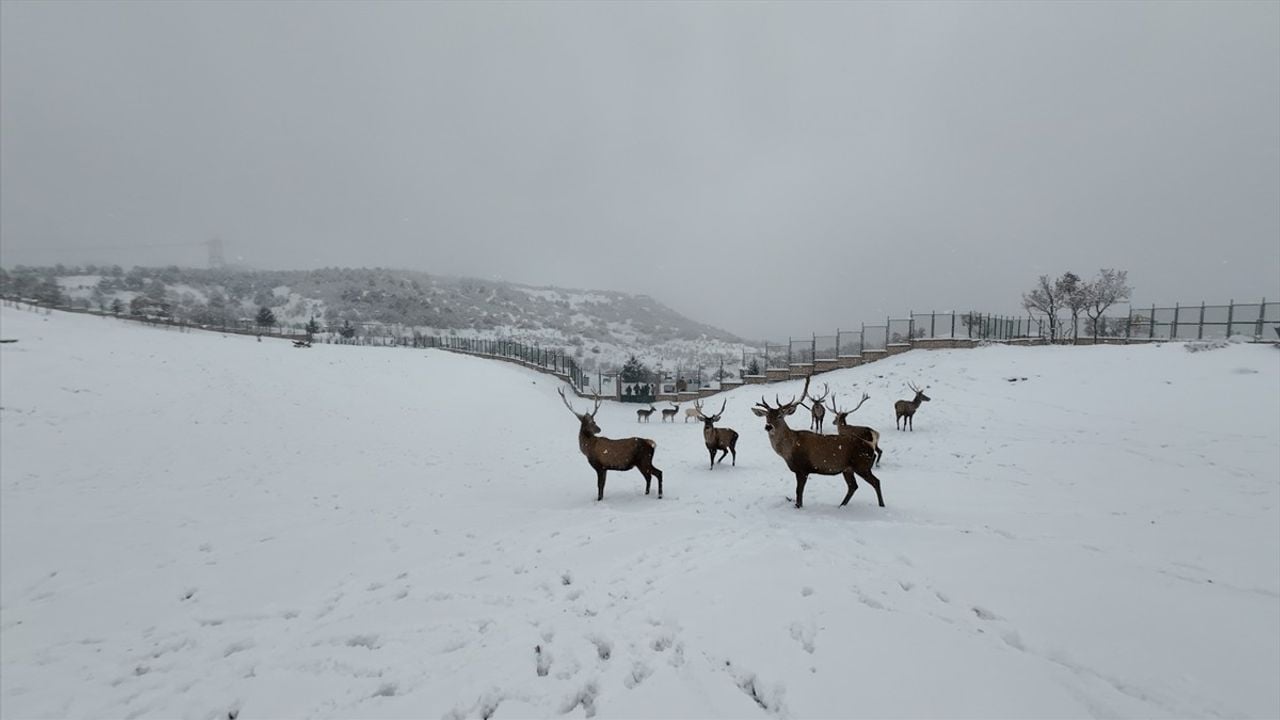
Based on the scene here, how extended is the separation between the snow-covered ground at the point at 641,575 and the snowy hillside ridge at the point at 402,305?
2008 inches

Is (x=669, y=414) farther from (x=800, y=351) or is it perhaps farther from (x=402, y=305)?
(x=402, y=305)

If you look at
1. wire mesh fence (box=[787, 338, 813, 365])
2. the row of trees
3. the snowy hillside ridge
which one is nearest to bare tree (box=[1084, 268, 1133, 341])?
the row of trees

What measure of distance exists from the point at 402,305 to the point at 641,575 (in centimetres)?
9969

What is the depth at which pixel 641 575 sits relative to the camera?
5.42 metres

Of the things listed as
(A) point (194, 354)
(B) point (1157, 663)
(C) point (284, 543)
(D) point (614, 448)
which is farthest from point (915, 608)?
(A) point (194, 354)

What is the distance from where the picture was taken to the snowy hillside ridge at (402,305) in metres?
70.4

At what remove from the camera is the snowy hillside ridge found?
70.4 metres

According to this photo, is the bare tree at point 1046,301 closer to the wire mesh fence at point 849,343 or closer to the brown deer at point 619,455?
the wire mesh fence at point 849,343

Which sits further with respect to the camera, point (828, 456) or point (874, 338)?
point (874, 338)

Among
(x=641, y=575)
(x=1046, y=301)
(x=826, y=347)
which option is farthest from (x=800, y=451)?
(x=1046, y=301)

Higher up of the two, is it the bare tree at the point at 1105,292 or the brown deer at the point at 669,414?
the bare tree at the point at 1105,292

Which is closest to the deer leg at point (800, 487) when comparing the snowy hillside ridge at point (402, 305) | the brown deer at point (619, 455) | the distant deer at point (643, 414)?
the brown deer at point (619, 455)

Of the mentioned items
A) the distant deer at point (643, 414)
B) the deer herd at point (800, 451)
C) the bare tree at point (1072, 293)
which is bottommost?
the distant deer at point (643, 414)

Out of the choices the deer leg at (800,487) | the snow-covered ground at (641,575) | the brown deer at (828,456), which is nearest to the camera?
the snow-covered ground at (641,575)
